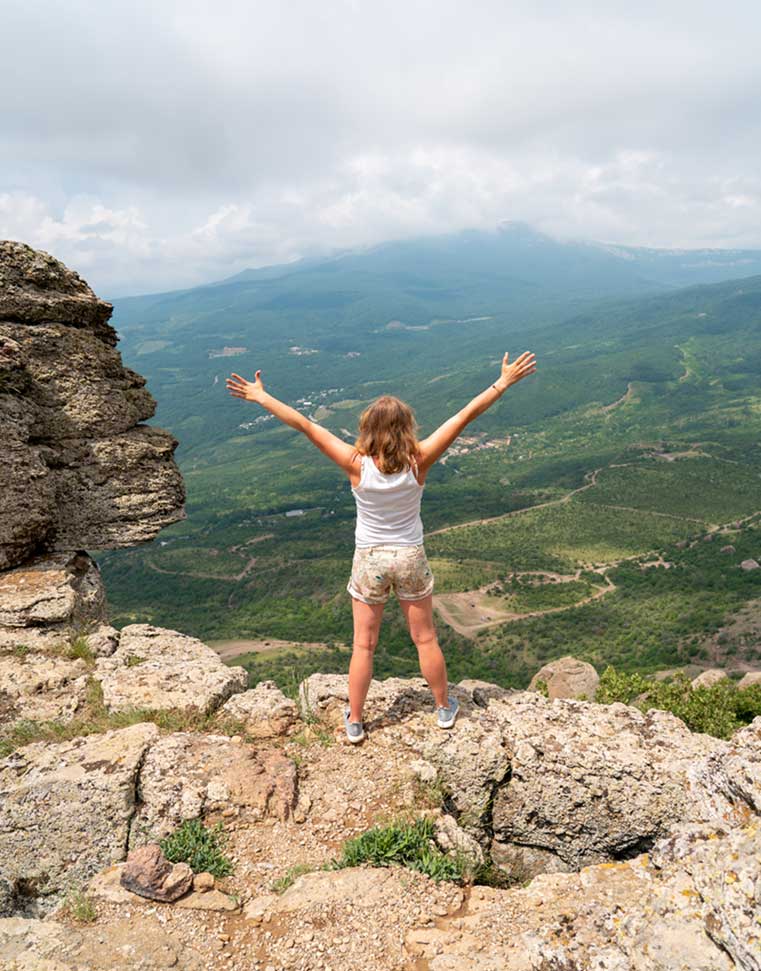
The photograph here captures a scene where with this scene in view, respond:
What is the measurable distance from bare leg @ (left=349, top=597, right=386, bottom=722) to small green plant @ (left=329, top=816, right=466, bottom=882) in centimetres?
137

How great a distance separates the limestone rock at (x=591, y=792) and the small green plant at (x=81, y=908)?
3743 millimetres

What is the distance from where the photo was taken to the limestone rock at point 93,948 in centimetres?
352

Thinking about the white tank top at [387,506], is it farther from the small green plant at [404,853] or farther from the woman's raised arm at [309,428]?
the small green plant at [404,853]

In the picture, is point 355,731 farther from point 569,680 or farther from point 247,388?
point 569,680

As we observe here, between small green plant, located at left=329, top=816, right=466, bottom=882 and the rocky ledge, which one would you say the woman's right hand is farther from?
small green plant, located at left=329, top=816, right=466, bottom=882

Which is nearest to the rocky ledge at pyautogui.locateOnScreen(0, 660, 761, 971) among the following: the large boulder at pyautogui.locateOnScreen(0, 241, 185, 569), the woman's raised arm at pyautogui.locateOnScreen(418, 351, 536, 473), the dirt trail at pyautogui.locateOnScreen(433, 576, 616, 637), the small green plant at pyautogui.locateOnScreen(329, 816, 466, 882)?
the small green plant at pyautogui.locateOnScreen(329, 816, 466, 882)

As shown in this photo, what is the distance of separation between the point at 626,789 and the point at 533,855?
1.19 meters

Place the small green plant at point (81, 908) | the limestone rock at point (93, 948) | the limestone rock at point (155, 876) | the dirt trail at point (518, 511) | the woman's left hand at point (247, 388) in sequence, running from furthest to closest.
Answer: the dirt trail at point (518, 511) → the woman's left hand at point (247, 388) → the limestone rock at point (155, 876) → the small green plant at point (81, 908) → the limestone rock at point (93, 948)

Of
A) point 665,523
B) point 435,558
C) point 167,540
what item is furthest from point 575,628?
point 167,540

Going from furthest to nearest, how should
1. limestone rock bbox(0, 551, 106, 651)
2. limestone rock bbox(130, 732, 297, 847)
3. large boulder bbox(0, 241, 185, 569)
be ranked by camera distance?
large boulder bbox(0, 241, 185, 569)
limestone rock bbox(0, 551, 106, 651)
limestone rock bbox(130, 732, 297, 847)

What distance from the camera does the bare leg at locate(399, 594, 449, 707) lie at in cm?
573

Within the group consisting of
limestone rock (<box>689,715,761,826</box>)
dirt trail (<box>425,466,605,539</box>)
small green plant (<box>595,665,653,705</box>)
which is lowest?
dirt trail (<box>425,466,605,539</box>)

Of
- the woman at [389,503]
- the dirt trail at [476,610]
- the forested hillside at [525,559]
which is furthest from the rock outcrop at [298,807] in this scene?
the dirt trail at [476,610]

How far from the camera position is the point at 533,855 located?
18.4 feet
